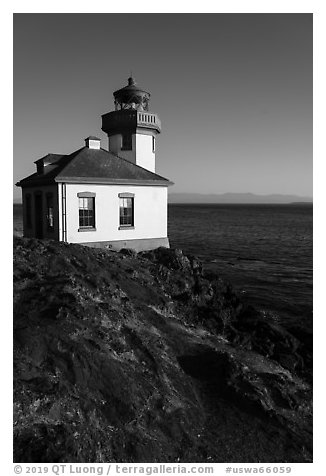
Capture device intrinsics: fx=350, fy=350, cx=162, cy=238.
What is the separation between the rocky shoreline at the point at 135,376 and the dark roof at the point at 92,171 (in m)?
4.53

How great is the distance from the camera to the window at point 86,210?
19.2m

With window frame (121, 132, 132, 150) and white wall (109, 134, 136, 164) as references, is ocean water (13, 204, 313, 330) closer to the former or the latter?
white wall (109, 134, 136, 164)

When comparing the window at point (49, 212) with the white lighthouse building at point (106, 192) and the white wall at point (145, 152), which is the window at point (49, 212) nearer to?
the white lighthouse building at point (106, 192)

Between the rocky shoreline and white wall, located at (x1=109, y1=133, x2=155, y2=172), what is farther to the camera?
white wall, located at (x1=109, y1=133, x2=155, y2=172)

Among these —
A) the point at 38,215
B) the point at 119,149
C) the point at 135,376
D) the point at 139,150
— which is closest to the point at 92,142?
the point at 119,149

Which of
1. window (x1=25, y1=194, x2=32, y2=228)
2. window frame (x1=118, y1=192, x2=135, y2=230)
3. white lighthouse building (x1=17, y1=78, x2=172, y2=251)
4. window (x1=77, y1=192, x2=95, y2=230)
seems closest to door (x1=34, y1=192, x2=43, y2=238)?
white lighthouse building (x1=17, y1=78, x2=172, y2=251)

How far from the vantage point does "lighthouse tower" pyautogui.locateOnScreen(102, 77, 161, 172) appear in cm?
2338

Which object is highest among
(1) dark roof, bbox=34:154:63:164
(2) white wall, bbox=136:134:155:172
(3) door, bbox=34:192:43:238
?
(2) white wall, bbox=136:134:155:172

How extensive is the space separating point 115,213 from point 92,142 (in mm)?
5142

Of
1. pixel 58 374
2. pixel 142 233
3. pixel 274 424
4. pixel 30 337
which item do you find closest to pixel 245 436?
pixel 274 424

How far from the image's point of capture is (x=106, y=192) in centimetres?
1986

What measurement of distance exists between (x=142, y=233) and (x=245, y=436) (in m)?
13.5

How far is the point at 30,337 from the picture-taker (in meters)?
10.2
